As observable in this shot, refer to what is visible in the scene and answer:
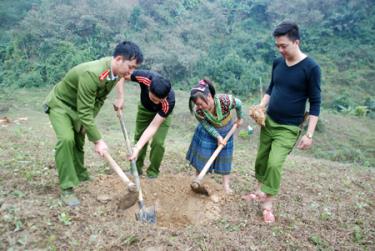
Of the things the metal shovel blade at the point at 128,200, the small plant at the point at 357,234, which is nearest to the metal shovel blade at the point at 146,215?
the metal shovel blade at the point at 128,200

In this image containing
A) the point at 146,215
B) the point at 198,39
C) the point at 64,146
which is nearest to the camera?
the point at 64,146

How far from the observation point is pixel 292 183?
476 centimetres

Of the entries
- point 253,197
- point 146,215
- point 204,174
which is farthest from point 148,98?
point 253,197

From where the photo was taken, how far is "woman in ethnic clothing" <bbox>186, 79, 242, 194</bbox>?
377 centimetres

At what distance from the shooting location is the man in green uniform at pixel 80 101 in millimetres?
3168

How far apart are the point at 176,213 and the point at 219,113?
1165 millimetres

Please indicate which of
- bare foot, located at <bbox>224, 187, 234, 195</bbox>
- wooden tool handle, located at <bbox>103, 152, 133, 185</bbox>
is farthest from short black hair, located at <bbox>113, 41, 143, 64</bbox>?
bare foot, located at <bbox>224, 187, 234, 195</bbox>

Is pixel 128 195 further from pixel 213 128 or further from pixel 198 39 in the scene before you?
pixel 198 39

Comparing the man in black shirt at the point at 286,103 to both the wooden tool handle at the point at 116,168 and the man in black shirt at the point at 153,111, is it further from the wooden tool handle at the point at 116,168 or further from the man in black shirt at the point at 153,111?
the wooden tool handle at the point at 116,168

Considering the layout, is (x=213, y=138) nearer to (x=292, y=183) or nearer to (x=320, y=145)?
(x=292, y=183)

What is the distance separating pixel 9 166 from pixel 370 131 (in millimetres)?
10515

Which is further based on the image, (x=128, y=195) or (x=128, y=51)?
(x=128, y=195)

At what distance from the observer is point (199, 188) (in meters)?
3.89

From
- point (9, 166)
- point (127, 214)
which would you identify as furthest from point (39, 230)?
point (9, 166)
